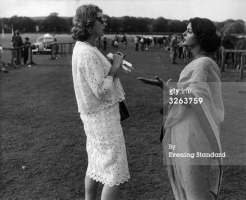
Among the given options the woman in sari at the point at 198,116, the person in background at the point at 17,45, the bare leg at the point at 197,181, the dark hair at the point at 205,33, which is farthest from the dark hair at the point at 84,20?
the person in background at the point at 17,45

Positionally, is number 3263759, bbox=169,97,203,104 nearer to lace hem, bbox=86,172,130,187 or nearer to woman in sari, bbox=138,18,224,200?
woman in sari, bbox=138,18,224,200

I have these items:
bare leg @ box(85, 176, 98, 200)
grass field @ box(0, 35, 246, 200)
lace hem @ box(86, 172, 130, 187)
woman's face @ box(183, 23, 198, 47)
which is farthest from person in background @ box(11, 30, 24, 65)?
woman's face @ box(183, 23, 198, 47)

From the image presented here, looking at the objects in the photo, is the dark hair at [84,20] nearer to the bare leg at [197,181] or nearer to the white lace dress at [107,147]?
the white lace dress at [107,147]

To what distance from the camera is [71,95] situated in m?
9.10

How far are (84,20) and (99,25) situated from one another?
13 centimetres

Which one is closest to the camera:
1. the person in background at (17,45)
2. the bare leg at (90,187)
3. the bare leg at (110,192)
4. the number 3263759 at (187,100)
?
the number 3263759 at (187,100)

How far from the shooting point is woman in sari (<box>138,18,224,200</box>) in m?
2.51

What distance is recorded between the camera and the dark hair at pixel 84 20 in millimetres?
2656

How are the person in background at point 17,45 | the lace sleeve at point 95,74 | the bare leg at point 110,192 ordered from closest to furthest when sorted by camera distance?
the lace sleeve at point 95,74
the bare leg at point 110,192
the person in background at point 17,45

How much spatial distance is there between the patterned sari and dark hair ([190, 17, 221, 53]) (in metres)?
0.11

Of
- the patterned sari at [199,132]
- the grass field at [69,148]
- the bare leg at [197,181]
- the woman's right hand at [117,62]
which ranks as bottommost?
the grass field at [69,148]

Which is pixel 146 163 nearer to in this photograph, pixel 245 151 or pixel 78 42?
pixel 245 151

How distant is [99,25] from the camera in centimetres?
273

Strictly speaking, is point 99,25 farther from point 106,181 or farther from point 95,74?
point 106,181
